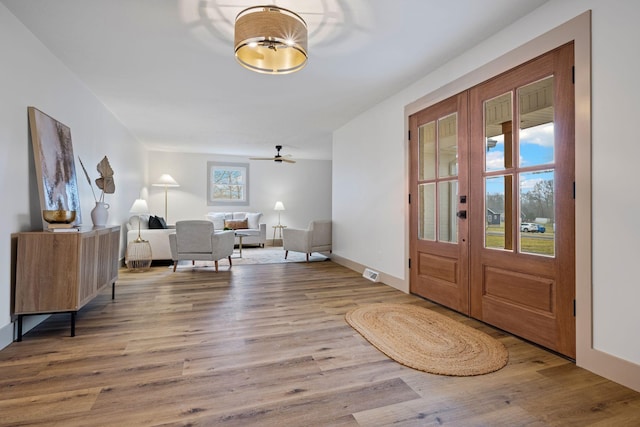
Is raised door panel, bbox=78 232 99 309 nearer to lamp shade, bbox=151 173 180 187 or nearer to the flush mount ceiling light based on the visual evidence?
the flush mount ceiling light

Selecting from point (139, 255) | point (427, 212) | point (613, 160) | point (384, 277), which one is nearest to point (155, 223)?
point (139, 255)

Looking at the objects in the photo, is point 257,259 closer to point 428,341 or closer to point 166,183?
point 166,183

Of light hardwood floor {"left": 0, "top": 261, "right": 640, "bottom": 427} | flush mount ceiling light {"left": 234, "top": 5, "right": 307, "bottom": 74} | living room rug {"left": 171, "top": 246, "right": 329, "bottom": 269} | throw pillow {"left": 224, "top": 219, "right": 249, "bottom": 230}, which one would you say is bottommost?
light hardwood floor {"left": 0, "top": 261, "right": 640, "bottom": 427}

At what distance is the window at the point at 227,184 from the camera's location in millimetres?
8750

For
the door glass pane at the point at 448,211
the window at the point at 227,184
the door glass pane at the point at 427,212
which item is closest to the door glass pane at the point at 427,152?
the door glass pane at the point at 427,212

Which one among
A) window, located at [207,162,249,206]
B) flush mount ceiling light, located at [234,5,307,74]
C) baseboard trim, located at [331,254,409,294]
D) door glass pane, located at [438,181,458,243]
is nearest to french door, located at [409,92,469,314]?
door glass pane, located at [438,181,458,243]

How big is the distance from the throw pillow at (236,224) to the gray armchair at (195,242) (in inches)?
114

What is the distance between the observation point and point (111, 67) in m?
3.30

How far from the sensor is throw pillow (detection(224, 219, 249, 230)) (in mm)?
8141

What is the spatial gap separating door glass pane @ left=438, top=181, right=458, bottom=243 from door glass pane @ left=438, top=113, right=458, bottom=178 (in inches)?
5.1

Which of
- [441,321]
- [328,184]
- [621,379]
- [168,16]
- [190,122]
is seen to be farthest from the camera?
[328,184]

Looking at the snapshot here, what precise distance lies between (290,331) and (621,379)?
2157 mm

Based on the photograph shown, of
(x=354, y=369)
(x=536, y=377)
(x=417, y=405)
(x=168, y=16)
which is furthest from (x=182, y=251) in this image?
(x=536, y=377)

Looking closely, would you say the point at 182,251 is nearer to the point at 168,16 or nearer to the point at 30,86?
the point at 30,86
